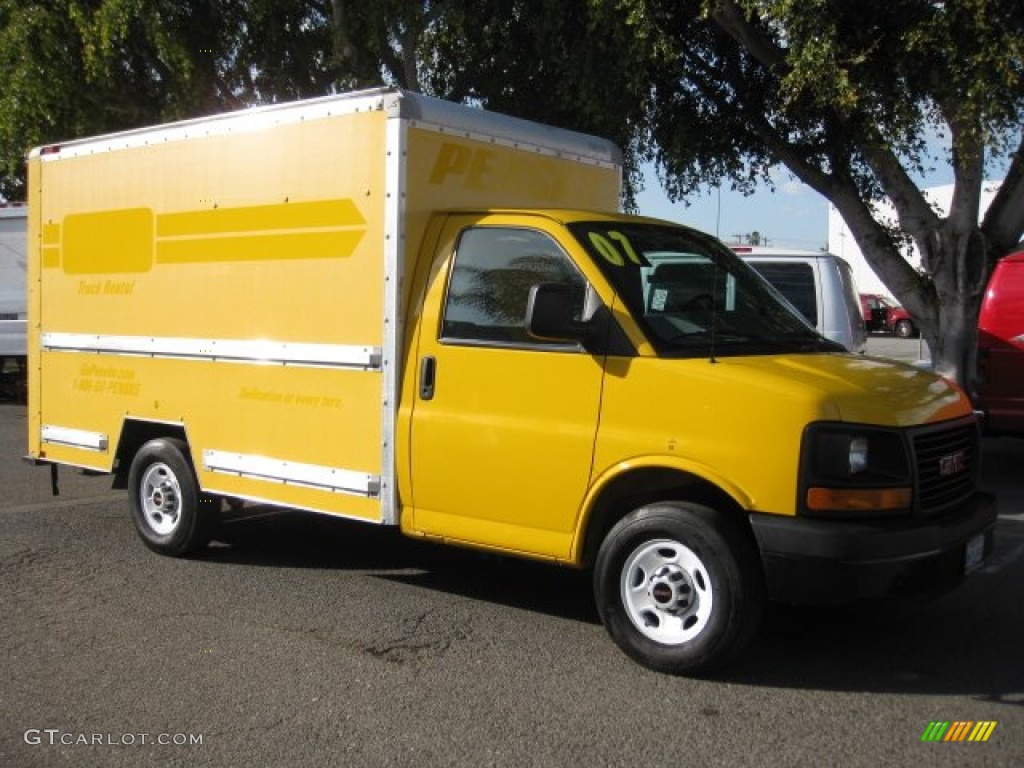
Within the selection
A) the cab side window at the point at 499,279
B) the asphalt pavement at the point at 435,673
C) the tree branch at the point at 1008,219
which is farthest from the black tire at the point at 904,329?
the cab side window at the point at 499,279

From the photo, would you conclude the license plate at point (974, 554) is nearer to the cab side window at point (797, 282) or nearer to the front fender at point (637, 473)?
the front fender at point (637, 473)

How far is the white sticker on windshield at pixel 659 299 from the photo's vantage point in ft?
16.5

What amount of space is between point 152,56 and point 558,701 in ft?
43.3

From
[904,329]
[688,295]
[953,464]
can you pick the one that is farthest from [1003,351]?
[904,329]

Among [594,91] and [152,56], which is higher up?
[152,56]

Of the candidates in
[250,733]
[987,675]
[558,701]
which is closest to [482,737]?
[558,701]

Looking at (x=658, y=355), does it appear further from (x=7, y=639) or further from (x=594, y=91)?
(x=594, y=91)

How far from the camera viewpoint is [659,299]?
5.09 m

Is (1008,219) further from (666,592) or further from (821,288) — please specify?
(666,592)

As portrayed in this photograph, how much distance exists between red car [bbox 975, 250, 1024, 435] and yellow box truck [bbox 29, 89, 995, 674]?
510cm

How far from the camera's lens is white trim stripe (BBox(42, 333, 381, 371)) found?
18.7 feet

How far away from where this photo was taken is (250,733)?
13.6 ft

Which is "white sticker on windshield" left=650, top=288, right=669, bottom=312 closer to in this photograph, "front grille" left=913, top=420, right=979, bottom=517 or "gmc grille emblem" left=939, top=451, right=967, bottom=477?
"front grille" left=913, top=420, right=979, bottom=517

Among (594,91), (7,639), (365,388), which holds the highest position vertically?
(594,91)
